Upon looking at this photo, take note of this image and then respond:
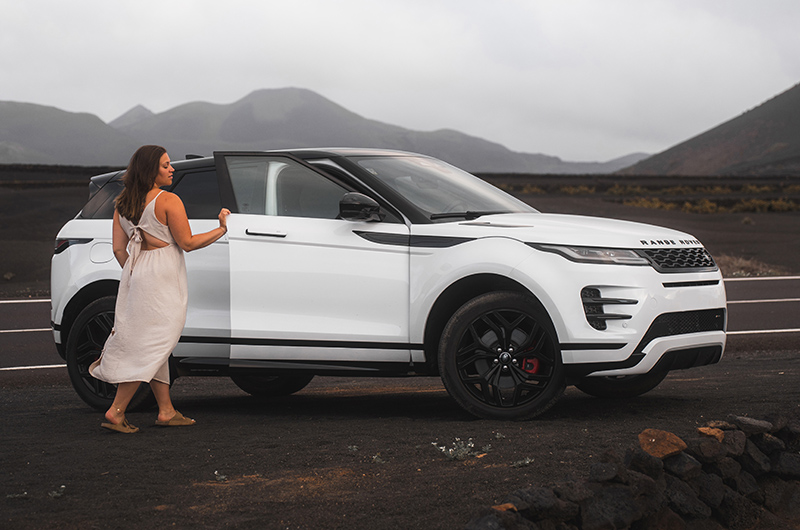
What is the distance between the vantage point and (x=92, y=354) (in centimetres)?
706

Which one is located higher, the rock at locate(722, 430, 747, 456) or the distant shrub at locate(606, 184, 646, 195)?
the distant shrub at locate(606, 184, 646, 195)

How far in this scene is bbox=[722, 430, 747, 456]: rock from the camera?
4.93 meters

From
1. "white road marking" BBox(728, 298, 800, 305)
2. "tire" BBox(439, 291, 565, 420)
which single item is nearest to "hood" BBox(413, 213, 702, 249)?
"tire" BBox(439, 291, 565, 420)

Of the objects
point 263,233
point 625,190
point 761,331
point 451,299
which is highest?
point 625,190

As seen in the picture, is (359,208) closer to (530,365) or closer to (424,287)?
(424,287)

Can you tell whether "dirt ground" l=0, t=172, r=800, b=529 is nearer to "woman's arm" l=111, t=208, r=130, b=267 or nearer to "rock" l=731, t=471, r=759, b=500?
"rock" l=731, t=471, r=759, b=500

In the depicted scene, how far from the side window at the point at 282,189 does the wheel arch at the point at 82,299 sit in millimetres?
1372

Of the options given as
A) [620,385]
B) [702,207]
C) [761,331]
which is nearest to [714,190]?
[702,207]

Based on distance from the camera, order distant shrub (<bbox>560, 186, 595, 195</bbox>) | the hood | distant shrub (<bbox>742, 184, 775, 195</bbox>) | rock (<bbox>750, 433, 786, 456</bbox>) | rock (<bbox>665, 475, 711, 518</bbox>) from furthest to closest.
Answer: distant shrub (<bbox>742, 184, 775, 195</bbox>) → distant shrub (<bbox>560, 186, 595, 195</bbox>) → the hood → rock (<bbox>750, 433, 786, 456</bbox>) → rock (<bbox>665, 475, 711, 518</bbox>)

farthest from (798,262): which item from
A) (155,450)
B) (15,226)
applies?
(15,226)

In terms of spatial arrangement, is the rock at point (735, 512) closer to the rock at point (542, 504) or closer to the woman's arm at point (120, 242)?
the rock at point (542, 504)

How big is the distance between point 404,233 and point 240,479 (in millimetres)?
2078

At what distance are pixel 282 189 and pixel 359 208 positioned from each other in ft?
2.60

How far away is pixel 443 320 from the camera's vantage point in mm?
5926
